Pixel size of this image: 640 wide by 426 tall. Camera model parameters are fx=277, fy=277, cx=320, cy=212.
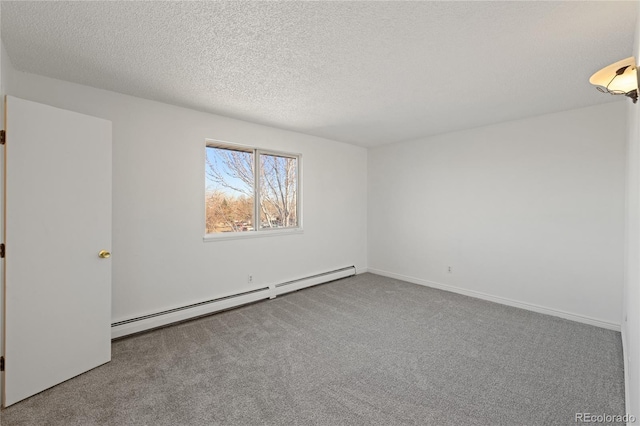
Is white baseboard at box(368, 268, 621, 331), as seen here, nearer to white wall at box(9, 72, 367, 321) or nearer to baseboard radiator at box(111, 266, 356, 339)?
baseboard radiator at box(111, 266, 356, 339)

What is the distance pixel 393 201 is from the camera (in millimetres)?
5164

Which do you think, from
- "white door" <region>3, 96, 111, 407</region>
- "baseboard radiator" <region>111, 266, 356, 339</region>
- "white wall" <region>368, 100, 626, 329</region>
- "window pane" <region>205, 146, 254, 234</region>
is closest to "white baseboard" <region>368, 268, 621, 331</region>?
"white wall" <region>368, 100, 626, 329</region>

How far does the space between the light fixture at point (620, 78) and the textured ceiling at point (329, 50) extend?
0.36 metres

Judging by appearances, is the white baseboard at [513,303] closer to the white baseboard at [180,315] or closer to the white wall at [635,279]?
the white wall at [635,279]

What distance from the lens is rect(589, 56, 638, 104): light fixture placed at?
1520 mm

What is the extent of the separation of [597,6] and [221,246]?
3868 mm

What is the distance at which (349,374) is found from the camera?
2.23 metres

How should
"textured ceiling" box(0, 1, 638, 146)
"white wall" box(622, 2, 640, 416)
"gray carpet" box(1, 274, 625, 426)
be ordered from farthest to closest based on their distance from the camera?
"gray carpet" box(1, 274, 625, 426) < "textured ceiling" box(0, 1, 638, 146) < "white wall" box(622, 2, 640, 416)

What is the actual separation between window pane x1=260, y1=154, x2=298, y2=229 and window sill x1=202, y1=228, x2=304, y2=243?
0.15m

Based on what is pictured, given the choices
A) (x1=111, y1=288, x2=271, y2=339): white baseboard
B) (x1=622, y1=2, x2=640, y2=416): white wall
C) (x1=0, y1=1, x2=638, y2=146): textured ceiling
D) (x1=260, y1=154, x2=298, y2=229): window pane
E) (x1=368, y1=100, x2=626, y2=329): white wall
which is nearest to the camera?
(x1=622, y1=2, x2=640, y2=416): white wall

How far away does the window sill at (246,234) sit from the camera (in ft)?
11.6

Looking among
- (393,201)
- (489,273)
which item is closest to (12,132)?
(393,201)

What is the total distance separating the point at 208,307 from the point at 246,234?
103cm

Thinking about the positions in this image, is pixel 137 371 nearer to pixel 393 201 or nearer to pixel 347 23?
pixel 347 23
